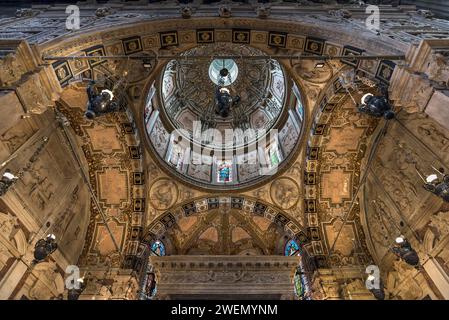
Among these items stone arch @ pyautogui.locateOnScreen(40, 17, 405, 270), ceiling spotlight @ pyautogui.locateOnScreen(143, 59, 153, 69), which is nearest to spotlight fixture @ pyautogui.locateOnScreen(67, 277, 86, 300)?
stone arch @ pyautogui.locateOnScreen(40, 17, 405, 270)

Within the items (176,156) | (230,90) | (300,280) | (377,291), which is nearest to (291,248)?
(300,280)

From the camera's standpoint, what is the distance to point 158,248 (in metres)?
13.5

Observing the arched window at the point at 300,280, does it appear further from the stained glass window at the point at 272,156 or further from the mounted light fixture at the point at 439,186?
the mounted light fixture at the point at 439,186

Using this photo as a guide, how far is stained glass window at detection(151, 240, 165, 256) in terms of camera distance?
13.1 m

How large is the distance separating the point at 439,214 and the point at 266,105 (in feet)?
33.2

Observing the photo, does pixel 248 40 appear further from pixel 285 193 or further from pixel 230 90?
pixel 285 193

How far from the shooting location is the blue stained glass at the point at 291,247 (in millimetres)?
13375

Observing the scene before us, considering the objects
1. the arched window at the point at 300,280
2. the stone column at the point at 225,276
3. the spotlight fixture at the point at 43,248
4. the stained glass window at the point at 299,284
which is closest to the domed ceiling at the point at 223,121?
the stone column at the point at 225,276

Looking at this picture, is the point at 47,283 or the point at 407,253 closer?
the point at 407,253

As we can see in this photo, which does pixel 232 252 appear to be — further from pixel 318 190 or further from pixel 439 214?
pixel 439 214

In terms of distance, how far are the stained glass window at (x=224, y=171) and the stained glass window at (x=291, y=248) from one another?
418 cm

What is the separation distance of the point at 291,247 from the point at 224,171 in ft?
16.4

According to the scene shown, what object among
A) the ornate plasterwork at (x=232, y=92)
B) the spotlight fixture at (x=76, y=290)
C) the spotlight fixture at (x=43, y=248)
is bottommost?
the spotlight fixture at (x=76, y=290)

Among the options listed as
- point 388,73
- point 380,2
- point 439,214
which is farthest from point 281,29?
point 439,214
